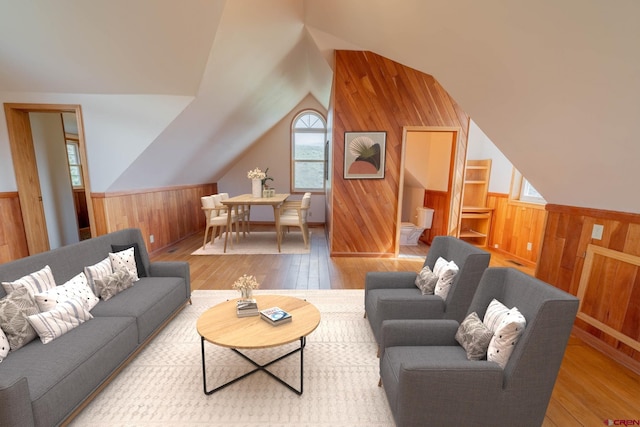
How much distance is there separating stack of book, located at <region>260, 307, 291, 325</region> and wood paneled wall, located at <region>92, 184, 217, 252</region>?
317cm

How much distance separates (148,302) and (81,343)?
0.54m

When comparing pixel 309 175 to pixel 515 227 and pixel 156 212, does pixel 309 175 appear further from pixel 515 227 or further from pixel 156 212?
pixel 515 227

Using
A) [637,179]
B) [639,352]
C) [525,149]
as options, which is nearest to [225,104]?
[525,149]

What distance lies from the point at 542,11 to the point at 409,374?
1935 mm

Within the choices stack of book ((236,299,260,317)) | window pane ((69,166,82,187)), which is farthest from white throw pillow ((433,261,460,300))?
window pane ((69,166,82,187))

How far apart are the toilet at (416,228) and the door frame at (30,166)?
5.01 metres

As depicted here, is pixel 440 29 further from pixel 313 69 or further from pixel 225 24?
pixel 313 69

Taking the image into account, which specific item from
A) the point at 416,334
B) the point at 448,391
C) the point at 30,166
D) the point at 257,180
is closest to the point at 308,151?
the point at 257,180

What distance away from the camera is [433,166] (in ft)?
17.2

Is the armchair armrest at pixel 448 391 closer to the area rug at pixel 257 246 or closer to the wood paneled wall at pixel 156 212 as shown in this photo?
the area rug at pixel 257 246

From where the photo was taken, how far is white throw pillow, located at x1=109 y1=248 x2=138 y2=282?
7.70ft

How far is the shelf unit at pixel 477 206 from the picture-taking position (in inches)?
196

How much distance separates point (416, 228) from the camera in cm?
515

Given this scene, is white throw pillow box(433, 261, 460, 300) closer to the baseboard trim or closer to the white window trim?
the baseboard trim
